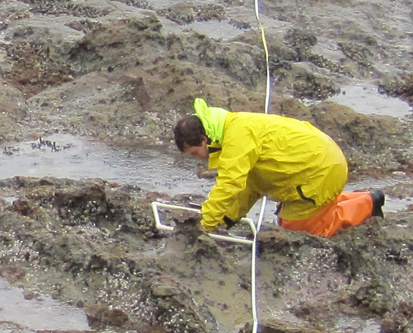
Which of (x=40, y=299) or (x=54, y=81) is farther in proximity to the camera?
(x=54, y=81)

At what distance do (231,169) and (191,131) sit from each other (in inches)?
14.8

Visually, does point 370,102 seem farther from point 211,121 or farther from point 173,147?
point 211,121

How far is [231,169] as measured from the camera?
5.70 metres

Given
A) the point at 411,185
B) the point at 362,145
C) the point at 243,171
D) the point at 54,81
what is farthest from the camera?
the point at 54,81

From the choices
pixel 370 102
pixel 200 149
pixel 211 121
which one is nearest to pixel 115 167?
pixel 200 149

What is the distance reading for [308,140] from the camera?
6027mm

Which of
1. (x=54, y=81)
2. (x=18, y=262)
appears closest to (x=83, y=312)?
(x=18, y=262)

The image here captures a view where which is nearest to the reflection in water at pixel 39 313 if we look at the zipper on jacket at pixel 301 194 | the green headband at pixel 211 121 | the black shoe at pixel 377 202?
the green headband at pixel 211 121

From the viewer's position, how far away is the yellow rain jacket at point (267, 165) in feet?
18.8

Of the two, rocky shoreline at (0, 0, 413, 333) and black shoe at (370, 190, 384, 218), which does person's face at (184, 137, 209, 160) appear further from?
black shoe at (370, 190, 384, 218)

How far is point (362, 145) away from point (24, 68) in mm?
3934

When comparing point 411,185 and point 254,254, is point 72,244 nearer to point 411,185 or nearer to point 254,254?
point 254,254

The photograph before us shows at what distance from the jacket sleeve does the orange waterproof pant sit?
2.39 ft

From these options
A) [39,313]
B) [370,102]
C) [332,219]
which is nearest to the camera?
[39,313]
